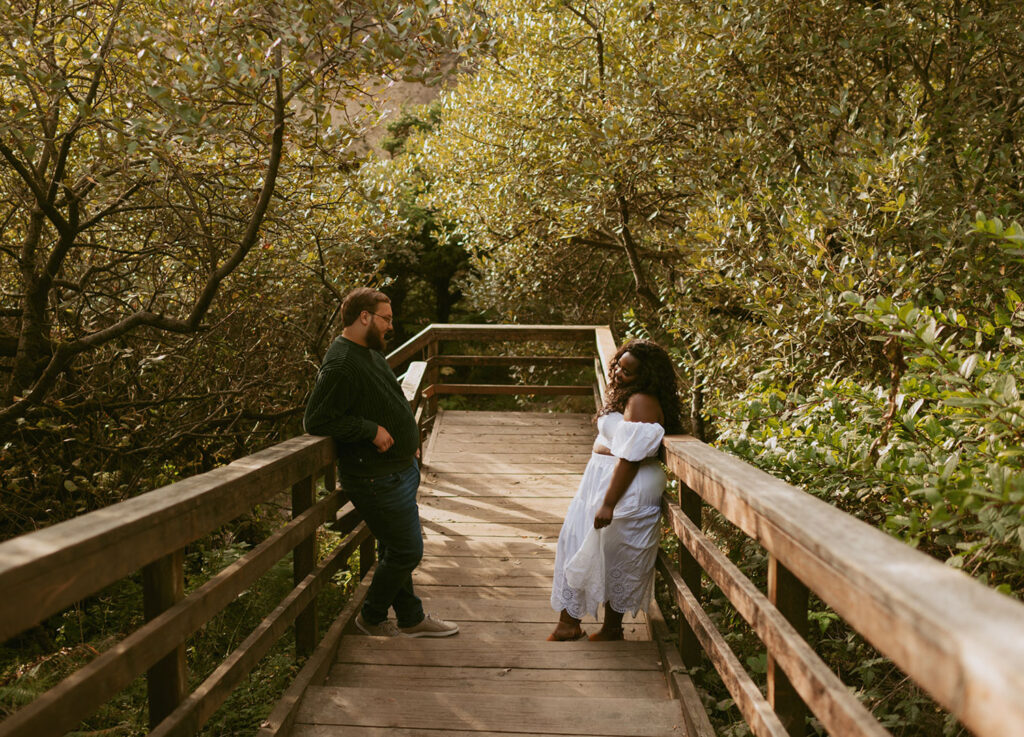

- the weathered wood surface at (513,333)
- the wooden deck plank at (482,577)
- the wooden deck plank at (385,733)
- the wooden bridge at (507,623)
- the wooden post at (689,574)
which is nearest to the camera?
the wooden bridge at (507,623)

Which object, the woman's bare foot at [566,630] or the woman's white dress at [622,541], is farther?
the woman's bare foot at [566,630]

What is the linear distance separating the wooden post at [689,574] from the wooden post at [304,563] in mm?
1575

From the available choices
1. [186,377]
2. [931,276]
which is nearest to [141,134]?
[186,377]

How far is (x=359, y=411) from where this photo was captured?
376 centimetres

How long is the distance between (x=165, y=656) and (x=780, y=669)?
1642 mm

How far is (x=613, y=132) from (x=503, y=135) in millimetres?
3045

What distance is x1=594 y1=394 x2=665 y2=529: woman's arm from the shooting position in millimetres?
3672

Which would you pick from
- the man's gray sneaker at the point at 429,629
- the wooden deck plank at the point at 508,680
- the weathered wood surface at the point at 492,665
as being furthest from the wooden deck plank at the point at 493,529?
the wooden deck plank at the point at 508,680

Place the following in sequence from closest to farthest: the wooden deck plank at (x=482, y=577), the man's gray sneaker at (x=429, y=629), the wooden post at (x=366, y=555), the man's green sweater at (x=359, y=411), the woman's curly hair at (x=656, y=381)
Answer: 1. the man's green sweater at (x=359, y=411)
2. the woman's curly hair at (x=656, y=381)
3. the man's gray sneaker at (x=429, y=629)
4. the wooden post at (x=366, y=555)
5. the wooden deck plank at (x=482, y=577)

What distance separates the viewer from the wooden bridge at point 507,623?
1396mm

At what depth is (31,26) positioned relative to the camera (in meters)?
4.22

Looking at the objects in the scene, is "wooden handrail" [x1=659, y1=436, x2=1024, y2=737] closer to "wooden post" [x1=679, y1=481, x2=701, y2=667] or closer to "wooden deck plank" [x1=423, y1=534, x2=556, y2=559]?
"wooden post" [x1=679, y1=481, x2=701, y2=667]

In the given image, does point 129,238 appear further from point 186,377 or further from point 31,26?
point 31,26

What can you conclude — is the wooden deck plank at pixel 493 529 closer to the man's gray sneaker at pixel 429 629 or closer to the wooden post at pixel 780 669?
the man's gray sneaker at pixel 429 629
